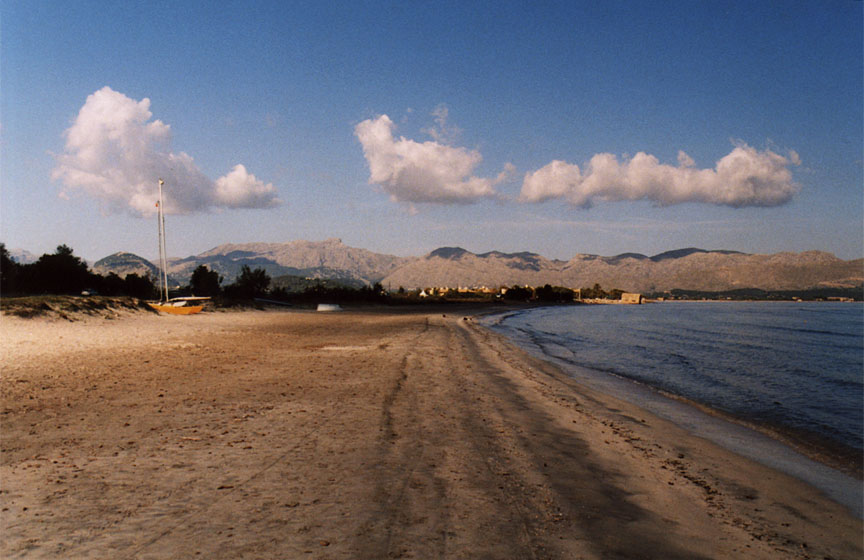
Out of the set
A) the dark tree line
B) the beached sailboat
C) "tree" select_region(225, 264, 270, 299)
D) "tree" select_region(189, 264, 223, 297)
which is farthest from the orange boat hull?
"tree" select_region(225, 264, 270, 299)

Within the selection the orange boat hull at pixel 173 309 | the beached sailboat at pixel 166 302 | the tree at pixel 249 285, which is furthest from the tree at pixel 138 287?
the orange boat hull at pixel 173 309

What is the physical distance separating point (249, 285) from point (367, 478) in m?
87.7

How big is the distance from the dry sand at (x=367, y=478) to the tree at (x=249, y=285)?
7200cm

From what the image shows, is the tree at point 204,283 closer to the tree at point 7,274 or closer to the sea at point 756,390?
the tree at point 7,274

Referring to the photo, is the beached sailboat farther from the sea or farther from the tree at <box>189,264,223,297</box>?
the sea

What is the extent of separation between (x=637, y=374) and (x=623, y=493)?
1589 cm

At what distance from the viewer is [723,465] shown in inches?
341

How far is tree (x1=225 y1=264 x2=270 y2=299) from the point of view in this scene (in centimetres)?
8256

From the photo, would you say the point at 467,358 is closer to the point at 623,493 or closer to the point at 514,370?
the point at 514,370

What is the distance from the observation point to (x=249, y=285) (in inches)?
3450

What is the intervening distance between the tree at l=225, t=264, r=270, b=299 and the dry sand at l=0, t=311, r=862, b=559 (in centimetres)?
7200

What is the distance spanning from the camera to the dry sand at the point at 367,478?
194 inches

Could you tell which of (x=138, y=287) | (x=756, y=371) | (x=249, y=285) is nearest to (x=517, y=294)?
(x=249, y=285)

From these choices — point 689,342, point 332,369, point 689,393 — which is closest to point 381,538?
point 332,369
